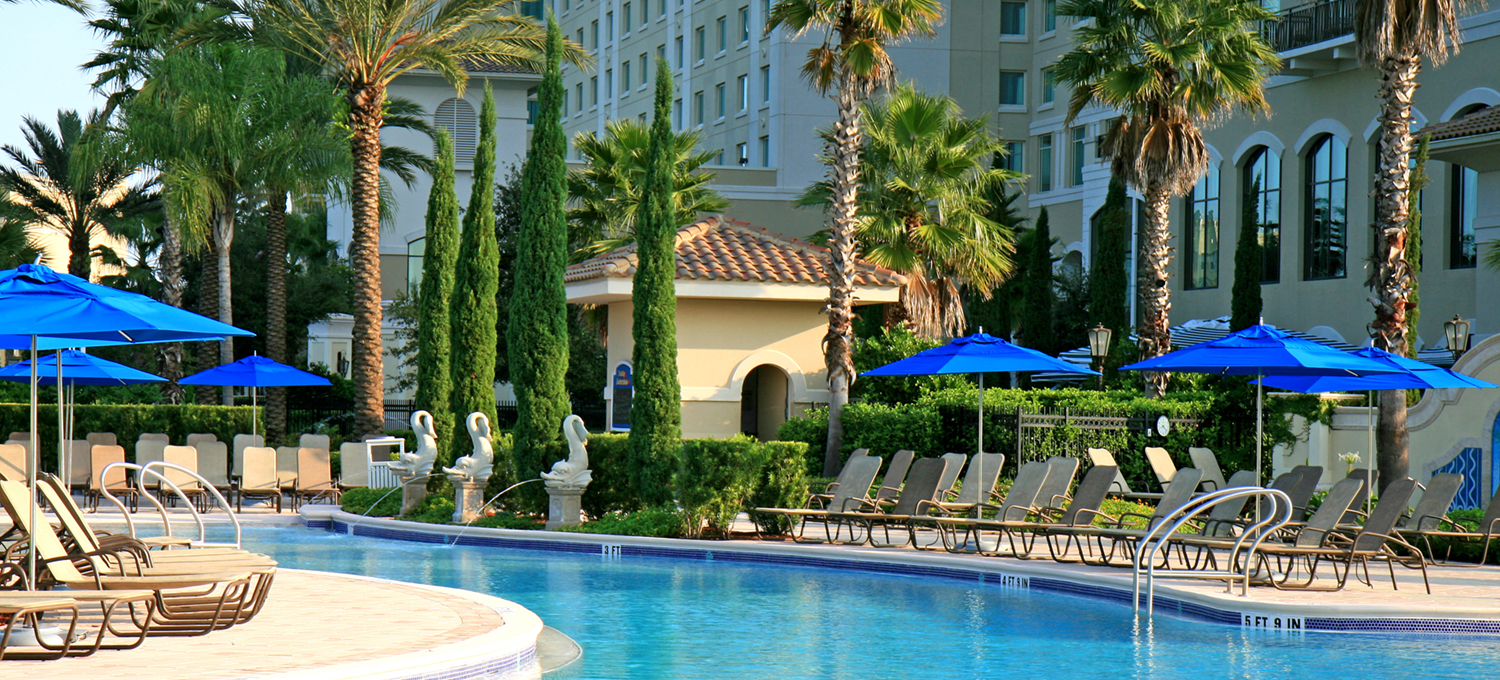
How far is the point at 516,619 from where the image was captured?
940 cm

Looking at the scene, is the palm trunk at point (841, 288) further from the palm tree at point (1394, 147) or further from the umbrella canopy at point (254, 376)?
the umbrella canopy at point (254, 376)

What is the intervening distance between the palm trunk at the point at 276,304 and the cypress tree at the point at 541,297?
11386 mm

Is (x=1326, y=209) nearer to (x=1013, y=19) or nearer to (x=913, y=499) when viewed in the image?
(x=1013, y=19)

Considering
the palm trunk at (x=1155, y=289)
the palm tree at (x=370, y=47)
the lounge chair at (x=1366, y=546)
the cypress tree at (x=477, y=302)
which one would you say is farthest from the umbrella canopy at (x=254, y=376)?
the lounge chair at (x=1366, y=546)

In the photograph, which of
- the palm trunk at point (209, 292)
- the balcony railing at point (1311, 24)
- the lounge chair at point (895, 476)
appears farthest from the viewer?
the balcony railing at point (1311, 24)

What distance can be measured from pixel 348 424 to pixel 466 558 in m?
18.7

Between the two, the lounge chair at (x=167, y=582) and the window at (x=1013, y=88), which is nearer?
the lounge chair at (x=167, y=582)

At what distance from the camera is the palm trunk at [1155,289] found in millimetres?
24672

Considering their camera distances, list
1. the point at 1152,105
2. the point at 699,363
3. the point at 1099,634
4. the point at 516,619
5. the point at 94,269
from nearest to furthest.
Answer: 1. the point at 516,619
2. the point at 1099,634
3. the point at 699,363
4. the point at 1152,105
5. the point at 94,269

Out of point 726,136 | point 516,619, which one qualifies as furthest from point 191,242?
point 726,136

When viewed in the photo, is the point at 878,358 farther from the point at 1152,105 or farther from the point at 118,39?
the point at 118,39

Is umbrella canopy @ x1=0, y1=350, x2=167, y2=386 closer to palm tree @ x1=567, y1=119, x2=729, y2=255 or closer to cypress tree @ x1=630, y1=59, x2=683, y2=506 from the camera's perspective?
palm tree @ x1=567, y1=119, x2=729, y2=255

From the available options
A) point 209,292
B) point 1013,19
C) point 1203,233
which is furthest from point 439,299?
point 1013,19

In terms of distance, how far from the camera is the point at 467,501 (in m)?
18.4
